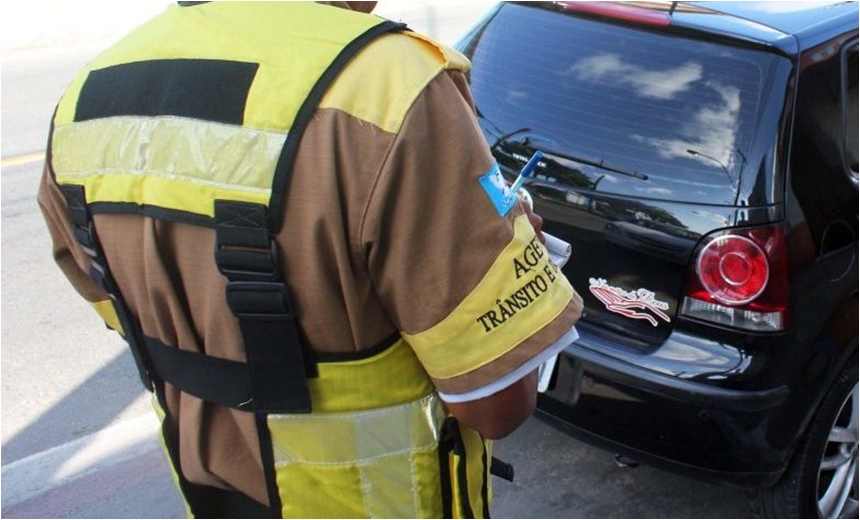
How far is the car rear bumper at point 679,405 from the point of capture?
8.24 ft

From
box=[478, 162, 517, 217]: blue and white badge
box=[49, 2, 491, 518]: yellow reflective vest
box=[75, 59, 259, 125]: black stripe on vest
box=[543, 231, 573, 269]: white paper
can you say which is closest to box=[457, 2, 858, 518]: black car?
box=[543, 231, 573, 269]: white paper

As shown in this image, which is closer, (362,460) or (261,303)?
(261,303)

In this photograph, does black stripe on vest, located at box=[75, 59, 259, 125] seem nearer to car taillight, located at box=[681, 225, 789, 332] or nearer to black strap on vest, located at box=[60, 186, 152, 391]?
black strap on vest, located at box=[60, 186, 152, 391]

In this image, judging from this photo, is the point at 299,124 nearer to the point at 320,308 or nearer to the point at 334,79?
the point at 334,79

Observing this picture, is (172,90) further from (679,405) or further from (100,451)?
(100,451)

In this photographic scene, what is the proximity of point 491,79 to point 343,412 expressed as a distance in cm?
199

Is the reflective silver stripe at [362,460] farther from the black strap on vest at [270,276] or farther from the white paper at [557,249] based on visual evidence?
the white paper at [557,249]

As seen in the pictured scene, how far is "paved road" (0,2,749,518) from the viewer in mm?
3070

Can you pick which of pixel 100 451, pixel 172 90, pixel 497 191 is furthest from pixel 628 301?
pixel 100 451

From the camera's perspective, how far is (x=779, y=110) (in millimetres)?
2545

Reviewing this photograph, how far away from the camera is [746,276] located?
8.25 ft

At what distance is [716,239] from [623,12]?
33.4 inches

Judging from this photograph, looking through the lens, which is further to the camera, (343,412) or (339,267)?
(343,412)

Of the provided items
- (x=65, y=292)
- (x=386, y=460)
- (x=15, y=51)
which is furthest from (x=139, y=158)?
(x=15, y=51)
